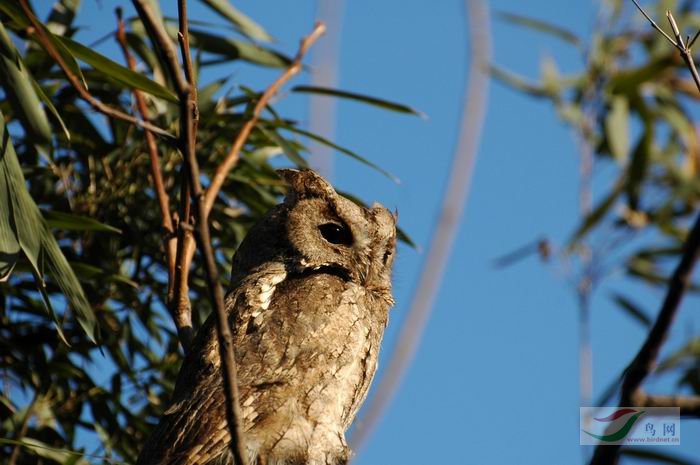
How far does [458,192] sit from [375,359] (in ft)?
4.33

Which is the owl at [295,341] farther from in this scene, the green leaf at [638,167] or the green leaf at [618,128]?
the green leaf at [618,128]

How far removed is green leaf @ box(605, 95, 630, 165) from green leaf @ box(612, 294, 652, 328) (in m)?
0.79

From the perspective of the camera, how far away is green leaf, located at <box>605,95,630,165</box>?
190 inches

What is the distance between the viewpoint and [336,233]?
2.96 meters

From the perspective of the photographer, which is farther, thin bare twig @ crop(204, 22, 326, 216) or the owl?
thin bare twig @ crop(204, 22, 326, 216)

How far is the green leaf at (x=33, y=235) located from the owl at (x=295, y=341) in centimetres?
38

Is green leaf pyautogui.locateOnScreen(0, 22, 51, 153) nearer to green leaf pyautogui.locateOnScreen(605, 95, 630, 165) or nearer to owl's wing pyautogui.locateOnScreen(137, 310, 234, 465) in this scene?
owl's wing pyautogui.locateOnScreen(137, 310, 234, 465)

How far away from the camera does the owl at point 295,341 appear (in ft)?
7.55

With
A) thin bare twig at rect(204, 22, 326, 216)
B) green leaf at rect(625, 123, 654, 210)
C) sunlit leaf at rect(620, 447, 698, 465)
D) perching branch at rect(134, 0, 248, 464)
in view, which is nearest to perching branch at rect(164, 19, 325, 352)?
thin bare twig at rect(204, 22, 326, 216)

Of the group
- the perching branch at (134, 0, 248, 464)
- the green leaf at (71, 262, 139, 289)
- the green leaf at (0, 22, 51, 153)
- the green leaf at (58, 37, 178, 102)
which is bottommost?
the perching branch at (134, 0, 248, 464)

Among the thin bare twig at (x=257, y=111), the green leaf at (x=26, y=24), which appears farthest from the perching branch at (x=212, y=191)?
the green leaf at (x=26, y=24)

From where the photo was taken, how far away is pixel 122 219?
131 inches

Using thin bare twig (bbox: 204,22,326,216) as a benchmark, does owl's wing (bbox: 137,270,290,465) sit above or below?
below

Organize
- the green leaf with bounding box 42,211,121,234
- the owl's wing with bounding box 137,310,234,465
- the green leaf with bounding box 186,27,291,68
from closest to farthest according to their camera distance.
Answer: the owl's wing with bounding box 137,310,234,465
the green leaf with bounding box 42,211,121,234
the green leaf with bounding box 186,27,291,68
